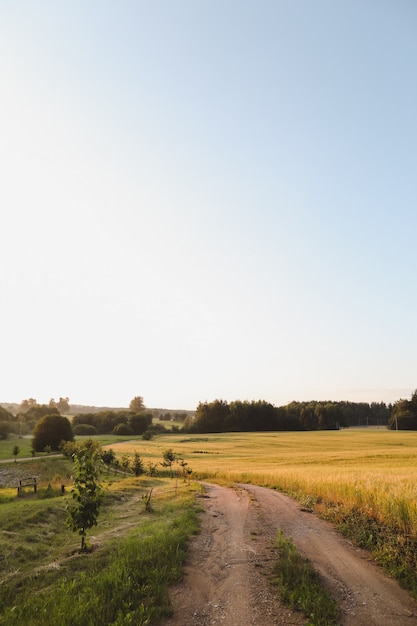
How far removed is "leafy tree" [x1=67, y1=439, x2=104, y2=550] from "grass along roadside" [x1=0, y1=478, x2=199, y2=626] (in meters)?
0.78

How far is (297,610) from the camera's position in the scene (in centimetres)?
928

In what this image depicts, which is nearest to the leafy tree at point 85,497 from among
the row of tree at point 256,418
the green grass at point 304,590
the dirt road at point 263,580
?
the dirt road at point 263,580

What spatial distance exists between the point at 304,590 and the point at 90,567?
5.85 meters

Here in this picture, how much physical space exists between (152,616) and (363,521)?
10438 mm

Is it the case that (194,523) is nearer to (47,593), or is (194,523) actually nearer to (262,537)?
(262,537)

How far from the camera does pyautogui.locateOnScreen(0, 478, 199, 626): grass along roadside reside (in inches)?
351

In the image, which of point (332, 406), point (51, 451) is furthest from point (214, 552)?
point (332, 406)

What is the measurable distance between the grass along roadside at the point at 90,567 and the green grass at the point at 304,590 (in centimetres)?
276

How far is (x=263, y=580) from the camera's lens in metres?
11.0

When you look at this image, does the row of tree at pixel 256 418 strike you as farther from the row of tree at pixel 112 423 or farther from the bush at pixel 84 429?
the bush at pixel 84 429

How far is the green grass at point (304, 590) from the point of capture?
29.4 ft

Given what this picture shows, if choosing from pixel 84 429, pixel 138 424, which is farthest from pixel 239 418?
pixel 84 429

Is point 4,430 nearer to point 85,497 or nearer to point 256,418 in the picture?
point 256,418

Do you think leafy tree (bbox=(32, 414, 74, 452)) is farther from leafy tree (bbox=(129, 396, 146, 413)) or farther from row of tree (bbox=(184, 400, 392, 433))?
leafy tree (bbox=(129, 396, 146, 413))
